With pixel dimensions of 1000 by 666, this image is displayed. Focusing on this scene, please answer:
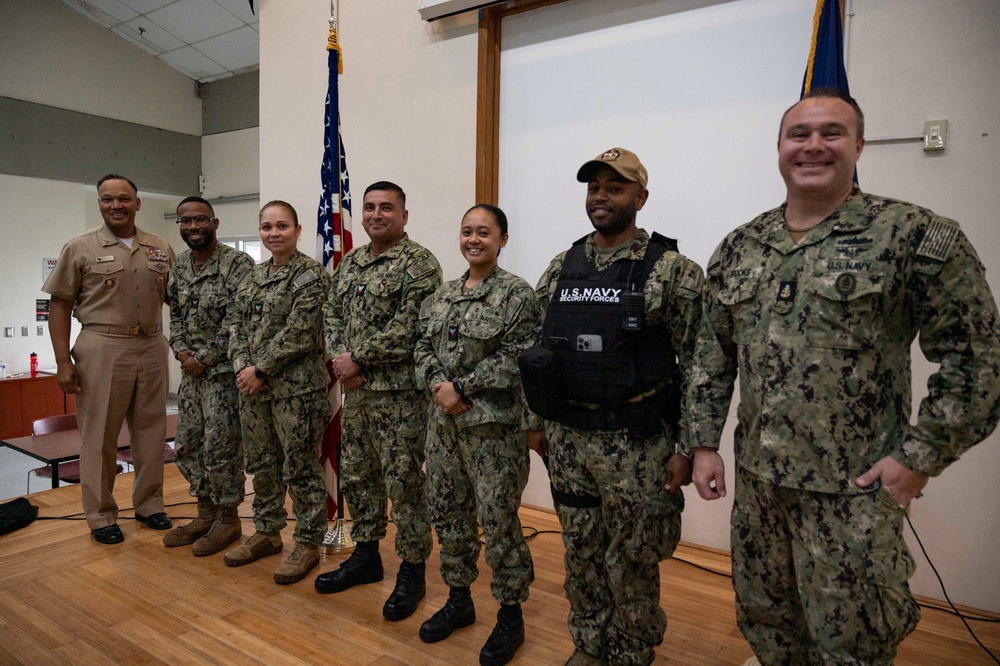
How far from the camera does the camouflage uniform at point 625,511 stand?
5.88 feet

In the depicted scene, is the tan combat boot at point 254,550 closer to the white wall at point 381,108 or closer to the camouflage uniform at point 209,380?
the camouflage uniform at point 209,380

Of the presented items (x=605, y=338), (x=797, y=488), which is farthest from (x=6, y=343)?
(x=797, y=488)

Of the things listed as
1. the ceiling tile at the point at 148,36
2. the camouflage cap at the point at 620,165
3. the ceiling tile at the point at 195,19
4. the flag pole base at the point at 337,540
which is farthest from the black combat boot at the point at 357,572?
the ceiling tile at the point at 148,36

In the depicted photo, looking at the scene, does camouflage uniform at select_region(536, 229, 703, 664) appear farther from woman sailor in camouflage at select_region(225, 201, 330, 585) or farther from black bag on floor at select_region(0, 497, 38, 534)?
black bag on floor at select_region(0, 497, 38, 534)

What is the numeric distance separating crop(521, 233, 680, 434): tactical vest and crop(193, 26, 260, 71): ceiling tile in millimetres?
6513

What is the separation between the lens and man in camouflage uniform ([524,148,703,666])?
1.79 meters

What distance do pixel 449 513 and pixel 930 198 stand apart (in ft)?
7.34

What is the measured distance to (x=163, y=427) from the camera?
11.0ft

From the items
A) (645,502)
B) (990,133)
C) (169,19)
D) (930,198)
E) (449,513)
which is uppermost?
(169,19)

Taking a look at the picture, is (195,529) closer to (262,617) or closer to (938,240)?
(262,617)

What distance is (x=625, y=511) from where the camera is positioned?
1809mm

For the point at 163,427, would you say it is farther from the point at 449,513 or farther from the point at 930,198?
the point at 930,198

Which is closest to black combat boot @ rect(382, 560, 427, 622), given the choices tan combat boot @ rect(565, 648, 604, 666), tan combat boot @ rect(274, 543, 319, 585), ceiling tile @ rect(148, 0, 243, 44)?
tan combat boot @ rect(274, 543, 319, 585)

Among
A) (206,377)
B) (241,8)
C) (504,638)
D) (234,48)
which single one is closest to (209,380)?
(206,377)
